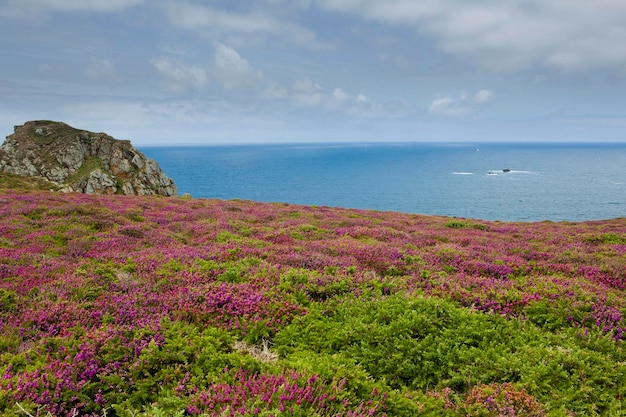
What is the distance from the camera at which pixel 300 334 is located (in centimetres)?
730

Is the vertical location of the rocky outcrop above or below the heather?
above

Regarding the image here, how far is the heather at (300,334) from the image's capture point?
16.9ft

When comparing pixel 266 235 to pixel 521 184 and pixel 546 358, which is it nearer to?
pixel 546 358

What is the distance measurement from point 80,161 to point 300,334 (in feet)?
312

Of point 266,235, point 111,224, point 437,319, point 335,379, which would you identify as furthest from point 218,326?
point 111,224

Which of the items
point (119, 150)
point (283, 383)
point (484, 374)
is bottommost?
point (484, 374)

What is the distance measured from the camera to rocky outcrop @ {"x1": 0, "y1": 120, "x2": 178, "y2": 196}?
7531 cm

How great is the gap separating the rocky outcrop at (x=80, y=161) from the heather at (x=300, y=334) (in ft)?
238

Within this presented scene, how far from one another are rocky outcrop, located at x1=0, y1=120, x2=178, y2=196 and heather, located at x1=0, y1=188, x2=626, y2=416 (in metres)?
72.5

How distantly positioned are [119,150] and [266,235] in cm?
8385

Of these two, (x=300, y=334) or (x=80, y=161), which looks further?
(x=80, y=161)

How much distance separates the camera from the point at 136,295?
8.34 meters

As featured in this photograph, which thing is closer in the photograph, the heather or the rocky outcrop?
the heather

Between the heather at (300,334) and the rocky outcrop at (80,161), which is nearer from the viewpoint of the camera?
the heather at (300,334)
